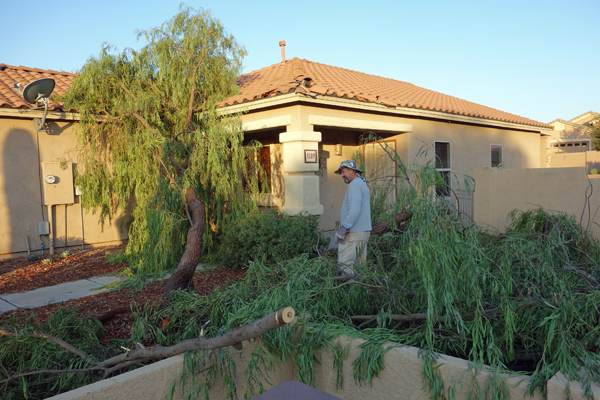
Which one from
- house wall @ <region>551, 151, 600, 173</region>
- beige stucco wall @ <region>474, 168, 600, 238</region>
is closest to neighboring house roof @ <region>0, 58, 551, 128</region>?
beige stucco wall @ <region>474, 168, 600, 238</region>

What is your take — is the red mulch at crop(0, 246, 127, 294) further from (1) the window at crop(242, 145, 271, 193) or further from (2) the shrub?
(1) the window at crop(242, 145, 271, 193)

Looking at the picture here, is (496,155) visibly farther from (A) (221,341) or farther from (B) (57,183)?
(A) (221,341)

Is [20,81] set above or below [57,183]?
above

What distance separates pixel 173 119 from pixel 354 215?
442 centimetres

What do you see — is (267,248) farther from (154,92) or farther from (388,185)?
(154,92)

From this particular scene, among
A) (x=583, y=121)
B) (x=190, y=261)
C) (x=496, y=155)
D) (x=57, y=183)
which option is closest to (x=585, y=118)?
(x=583, y=121)

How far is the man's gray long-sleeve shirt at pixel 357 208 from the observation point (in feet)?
18.4

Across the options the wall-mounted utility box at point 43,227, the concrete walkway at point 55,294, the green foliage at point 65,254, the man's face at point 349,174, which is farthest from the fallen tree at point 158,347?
the wall-mounted utility box at point 43,227

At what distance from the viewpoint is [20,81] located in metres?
9.90

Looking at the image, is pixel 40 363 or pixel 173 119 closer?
pixel 40 363

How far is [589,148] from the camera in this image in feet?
97.2

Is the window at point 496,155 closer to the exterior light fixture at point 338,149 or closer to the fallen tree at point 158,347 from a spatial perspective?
the exterior light fixture at point 338,149

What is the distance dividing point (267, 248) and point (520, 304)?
14.9ft

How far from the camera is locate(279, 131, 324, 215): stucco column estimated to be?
8.13 meters
